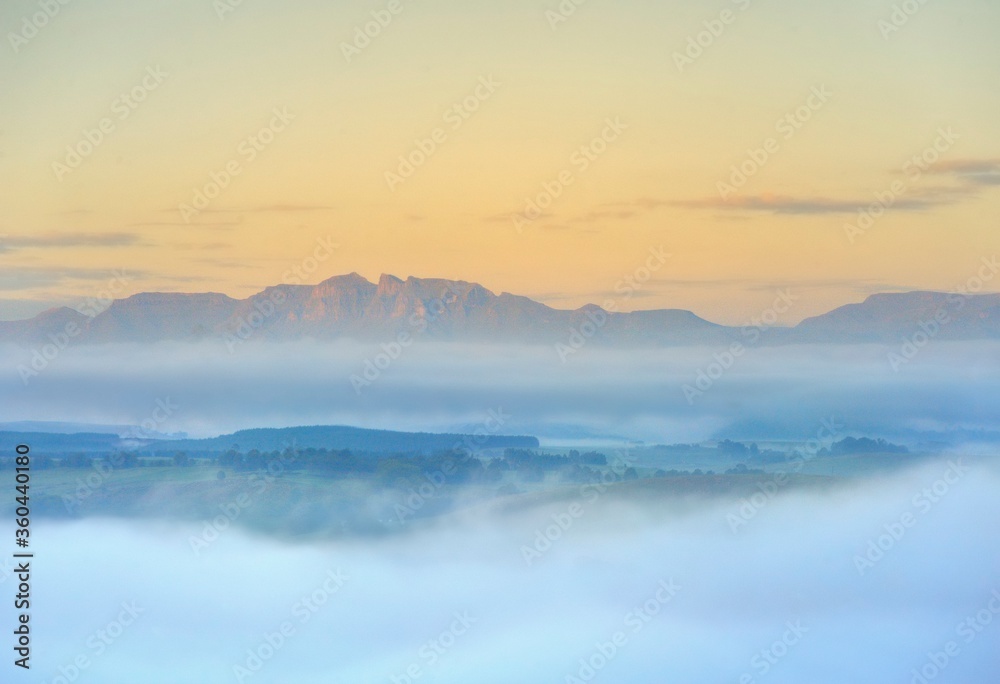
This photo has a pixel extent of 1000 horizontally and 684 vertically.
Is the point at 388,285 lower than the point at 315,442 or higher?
higher

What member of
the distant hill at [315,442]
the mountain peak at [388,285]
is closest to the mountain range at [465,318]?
the mountain peak at [388,285]

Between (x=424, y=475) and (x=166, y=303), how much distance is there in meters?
2.48

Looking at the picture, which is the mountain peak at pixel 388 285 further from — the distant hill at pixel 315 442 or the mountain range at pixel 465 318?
the distant hill at pixel 315 442

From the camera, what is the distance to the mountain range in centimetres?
790

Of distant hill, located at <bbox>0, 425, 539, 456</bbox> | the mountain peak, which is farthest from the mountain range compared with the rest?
distant hill, located at <bbox>0, 425, 539, 456</bbox>

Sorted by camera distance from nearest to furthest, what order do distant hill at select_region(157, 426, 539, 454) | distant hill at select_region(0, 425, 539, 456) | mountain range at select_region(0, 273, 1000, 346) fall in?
mountain range at select_region(0, 273, 1000, 346) < distant hill at select_region(0, 425, 539, 456) < distant hill at select_region(157, 426, 539, 454)

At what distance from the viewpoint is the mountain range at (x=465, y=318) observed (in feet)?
25.9

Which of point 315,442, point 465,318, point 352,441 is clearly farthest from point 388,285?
point 315,442

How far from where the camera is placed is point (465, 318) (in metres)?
7.96

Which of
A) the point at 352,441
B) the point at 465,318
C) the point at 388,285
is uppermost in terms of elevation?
the point at 388,285

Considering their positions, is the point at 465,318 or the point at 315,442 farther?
the point at 315,442

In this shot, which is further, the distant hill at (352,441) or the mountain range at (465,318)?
the distant hill at (352,441)

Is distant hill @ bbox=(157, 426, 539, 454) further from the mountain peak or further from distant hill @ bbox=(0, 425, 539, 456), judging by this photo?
the mountain peak

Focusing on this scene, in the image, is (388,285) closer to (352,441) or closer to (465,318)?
(465,318)
